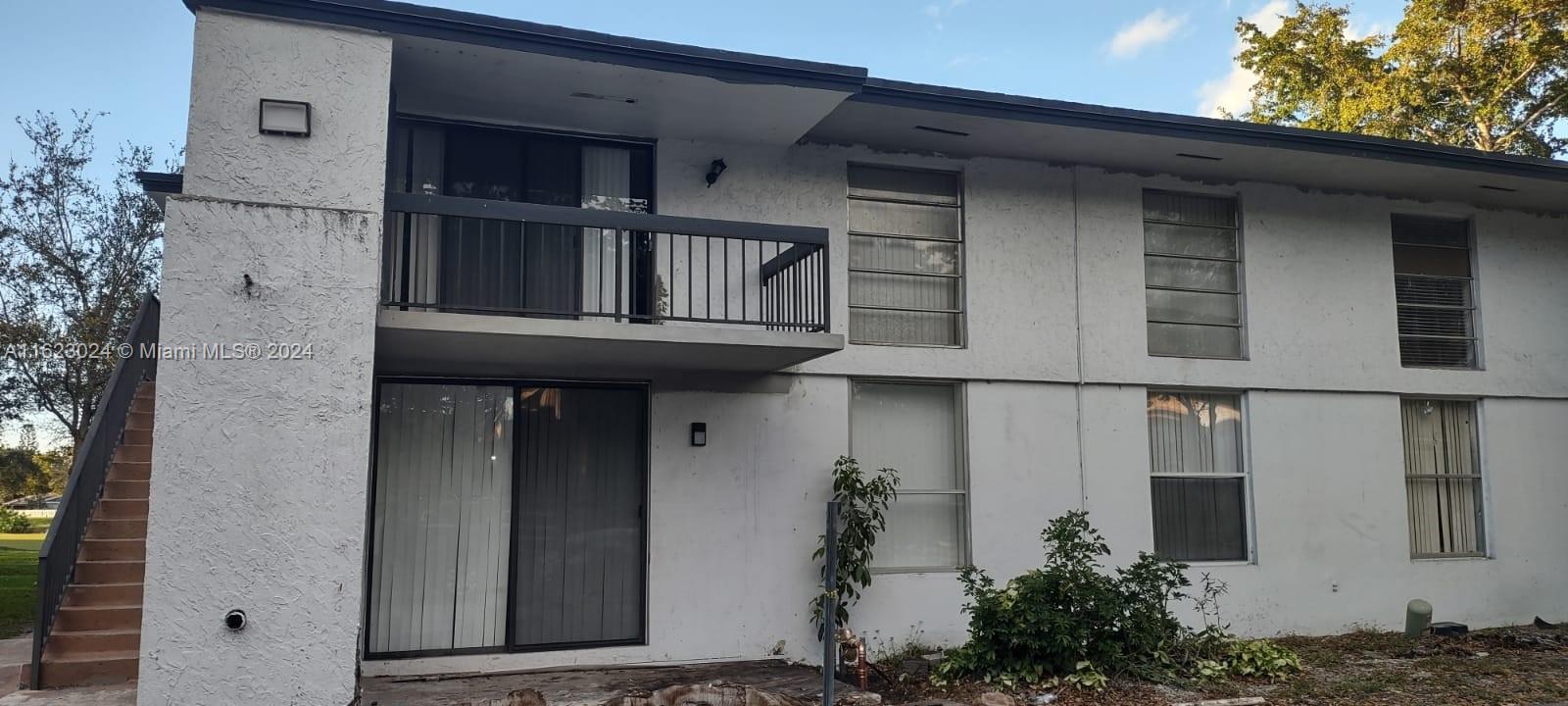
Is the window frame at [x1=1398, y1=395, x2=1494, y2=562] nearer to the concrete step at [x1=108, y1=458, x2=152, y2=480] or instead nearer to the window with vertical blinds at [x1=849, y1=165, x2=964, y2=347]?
the window with vertical blinds at [x1=849, y1=165, x2=964, y2=347]

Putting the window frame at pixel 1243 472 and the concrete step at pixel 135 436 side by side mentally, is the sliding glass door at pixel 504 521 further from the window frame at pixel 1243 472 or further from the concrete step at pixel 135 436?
the window frame at pixel 1243 472

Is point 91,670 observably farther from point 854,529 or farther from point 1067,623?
point 1067,623

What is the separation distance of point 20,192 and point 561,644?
541 inches

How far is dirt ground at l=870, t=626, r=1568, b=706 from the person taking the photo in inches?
308

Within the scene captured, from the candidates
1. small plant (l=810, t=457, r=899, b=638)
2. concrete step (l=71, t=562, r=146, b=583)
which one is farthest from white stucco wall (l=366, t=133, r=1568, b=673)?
concrete step (l=71, t=562, r=146, b=583)

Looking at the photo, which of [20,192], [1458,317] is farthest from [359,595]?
[20,192]

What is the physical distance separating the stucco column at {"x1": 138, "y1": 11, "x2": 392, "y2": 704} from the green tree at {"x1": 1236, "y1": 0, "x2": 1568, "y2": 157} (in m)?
18.2

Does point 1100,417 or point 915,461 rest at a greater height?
point 1100,417

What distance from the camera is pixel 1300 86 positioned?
21047 millimetres

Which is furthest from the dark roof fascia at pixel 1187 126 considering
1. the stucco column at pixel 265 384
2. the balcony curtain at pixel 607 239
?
the stucco column at pixel 265 384

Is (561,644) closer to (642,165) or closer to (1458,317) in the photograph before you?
(642,165)

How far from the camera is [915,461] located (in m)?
9.71

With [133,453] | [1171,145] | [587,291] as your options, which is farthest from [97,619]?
[1171,145]

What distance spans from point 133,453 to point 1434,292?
43.2ft
